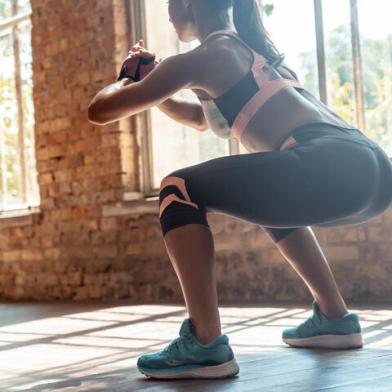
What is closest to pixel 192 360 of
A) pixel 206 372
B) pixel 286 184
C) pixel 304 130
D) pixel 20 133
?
pixel 206 372

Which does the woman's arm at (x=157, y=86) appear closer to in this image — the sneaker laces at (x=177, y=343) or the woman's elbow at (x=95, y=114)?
the woman's elbow at (x=95, y=114)

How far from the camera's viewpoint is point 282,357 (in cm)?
279

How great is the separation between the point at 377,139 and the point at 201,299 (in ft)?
10.0

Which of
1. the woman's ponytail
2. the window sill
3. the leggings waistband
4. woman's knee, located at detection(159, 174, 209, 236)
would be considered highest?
the woman's ponytail

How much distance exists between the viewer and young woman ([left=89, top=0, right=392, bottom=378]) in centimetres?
239

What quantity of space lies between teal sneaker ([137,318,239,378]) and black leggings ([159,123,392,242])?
1.08 feet

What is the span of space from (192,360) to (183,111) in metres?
0.89

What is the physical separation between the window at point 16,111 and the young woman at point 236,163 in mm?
5176

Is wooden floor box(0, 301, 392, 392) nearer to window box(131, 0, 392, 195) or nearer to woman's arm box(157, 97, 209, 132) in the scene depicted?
woman's arm box(157, 97, 209, 132)

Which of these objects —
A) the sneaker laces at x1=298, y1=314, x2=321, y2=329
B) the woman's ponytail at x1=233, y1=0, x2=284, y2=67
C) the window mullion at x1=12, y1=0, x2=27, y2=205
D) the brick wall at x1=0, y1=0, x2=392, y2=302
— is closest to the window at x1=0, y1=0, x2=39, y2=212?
the window mullion at x1=12, y1=0, x2=27, y2=205

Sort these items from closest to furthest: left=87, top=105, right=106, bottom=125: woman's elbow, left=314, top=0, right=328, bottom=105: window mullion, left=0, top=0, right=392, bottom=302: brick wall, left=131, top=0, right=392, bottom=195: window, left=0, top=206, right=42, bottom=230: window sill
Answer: left=87, top=105, right=106, bottom=125: woman's elbow → left=131, top=0, right=392, bottom=195: window → left=314, top=0, right=328, bottom=105: window mullion → left=0, top=0, right=392, bottom=302: brick wall → left=0, top=206, right=42, bottom=230: window sill

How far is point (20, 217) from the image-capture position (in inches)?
292

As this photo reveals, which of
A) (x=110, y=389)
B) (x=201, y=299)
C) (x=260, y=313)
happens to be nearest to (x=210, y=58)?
(x=201, y=299)

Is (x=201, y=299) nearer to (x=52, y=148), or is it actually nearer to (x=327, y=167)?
(x=327, y=167)
